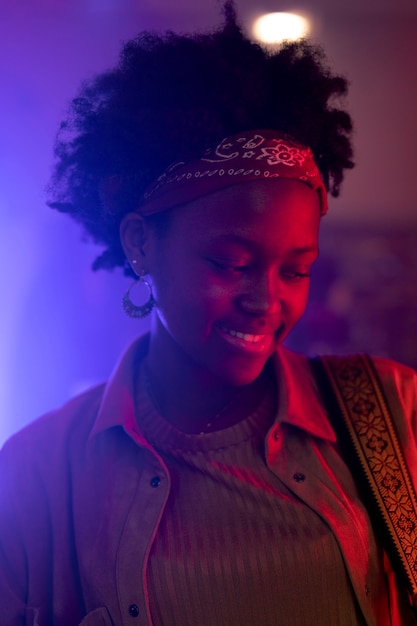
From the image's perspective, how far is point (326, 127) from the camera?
157 centimetres

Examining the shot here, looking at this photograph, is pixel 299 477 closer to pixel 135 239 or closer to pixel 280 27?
pixel 135 239

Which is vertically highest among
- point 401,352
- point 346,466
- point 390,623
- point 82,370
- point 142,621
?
point 82,370

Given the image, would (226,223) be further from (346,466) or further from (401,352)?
(401,352)

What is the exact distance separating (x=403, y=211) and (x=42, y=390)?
46.7 inches

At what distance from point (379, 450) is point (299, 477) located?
0.19m

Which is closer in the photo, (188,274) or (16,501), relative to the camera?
(188,274)

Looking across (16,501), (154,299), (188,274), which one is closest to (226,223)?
(188,274)

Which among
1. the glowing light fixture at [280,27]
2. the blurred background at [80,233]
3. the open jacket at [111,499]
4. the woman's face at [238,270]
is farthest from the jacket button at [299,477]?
the glowing light fixture at [280,27]

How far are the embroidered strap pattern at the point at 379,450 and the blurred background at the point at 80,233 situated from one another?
0.53m

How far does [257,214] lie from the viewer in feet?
4.42

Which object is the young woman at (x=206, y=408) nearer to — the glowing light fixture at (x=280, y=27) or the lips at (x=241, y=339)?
the lips at (x=241, y=339)

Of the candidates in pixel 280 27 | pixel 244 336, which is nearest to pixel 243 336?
pixel 244 336

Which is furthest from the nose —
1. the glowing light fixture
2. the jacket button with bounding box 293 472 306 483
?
the glowing light fixture

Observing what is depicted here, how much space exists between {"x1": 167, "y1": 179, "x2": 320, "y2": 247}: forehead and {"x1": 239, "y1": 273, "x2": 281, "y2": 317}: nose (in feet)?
0.25
